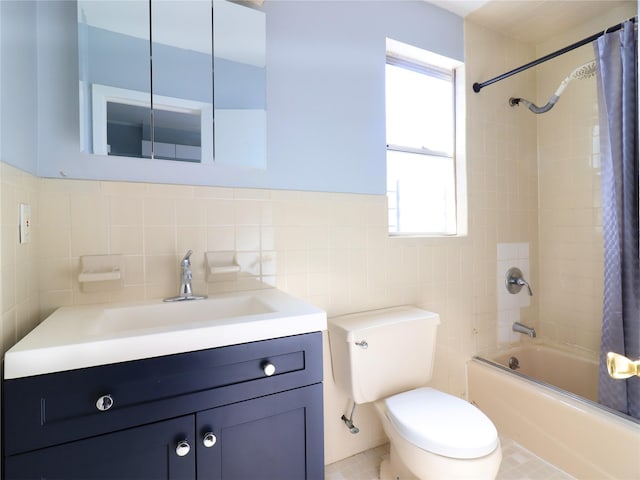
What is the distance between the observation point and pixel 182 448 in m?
0.83

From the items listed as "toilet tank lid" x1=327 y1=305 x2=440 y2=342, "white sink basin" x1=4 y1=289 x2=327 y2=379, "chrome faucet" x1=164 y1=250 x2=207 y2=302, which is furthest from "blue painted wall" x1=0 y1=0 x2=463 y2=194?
"toilet tank lid" x1=327 y1=305 x2=440 y2=342

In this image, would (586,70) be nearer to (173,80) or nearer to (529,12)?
(529,12)

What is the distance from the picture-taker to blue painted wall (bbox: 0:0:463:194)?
114 cm

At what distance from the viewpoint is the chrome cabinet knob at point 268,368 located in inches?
36.1

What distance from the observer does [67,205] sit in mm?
1140

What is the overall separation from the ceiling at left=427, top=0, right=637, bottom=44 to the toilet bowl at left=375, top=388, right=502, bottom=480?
2085 millimetres

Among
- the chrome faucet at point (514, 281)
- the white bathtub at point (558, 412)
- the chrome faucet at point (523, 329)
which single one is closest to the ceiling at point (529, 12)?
the chrome faucet at point (514, 281)

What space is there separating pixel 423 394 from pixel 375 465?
47 cm

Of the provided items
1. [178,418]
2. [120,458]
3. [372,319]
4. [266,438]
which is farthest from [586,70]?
[120,458]

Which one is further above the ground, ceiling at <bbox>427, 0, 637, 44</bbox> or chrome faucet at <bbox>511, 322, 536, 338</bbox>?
ceiling at <bbox>427, 0, 637, 44</bbox>

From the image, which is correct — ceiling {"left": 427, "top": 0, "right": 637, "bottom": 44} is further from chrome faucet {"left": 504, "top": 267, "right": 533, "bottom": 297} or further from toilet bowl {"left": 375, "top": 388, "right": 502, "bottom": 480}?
toilet bowl {"left": 375, "top": 388, "right": 502, "bottom": 480}

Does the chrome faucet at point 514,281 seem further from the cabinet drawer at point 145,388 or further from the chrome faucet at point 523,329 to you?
the cabinet drawer at point 145,388

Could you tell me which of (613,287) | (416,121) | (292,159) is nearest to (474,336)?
(613,287)

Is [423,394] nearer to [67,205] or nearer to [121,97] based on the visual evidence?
[67,205]
